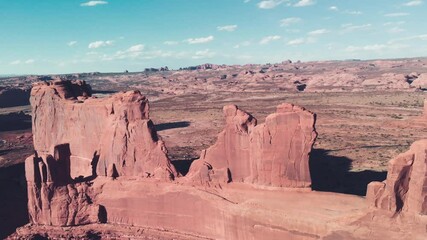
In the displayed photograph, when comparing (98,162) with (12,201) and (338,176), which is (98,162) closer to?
(12,201)

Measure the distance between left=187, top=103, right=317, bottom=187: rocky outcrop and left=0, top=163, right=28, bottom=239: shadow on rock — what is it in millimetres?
14581

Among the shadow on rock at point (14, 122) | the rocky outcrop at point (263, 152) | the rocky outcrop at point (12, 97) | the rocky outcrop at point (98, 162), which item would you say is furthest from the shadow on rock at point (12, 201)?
the rocky outcrop at point (12, 97)

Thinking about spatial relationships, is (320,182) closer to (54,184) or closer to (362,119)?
(54,184)

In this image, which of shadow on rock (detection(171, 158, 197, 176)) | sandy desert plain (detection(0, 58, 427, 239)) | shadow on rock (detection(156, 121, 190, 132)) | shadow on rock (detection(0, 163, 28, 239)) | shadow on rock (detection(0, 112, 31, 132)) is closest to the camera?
sandy desert plain (detection(0, 58, 427, 239))

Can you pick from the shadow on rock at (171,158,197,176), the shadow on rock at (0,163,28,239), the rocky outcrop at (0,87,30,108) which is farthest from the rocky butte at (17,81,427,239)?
the rocky outcrop at (0,87,30,108)

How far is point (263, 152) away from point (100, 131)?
12.2 metres

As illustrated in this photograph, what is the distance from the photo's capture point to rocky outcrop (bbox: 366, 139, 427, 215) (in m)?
17.0

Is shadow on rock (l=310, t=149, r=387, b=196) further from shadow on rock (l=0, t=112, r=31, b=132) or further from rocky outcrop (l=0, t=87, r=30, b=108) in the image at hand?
rocky outcrop (l=0, t=87, r=30, b=108)

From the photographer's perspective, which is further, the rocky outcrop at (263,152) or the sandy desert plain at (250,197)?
the rocky outcrop at (263,152)

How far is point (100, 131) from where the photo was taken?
27.2 metres

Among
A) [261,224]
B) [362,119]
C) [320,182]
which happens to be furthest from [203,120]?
[261,224]

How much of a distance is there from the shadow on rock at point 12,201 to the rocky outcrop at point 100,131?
5052 mm

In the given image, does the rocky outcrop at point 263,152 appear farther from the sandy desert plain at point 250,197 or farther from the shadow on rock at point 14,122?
the shadow on rock at point 14,122

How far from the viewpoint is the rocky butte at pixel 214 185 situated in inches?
699
